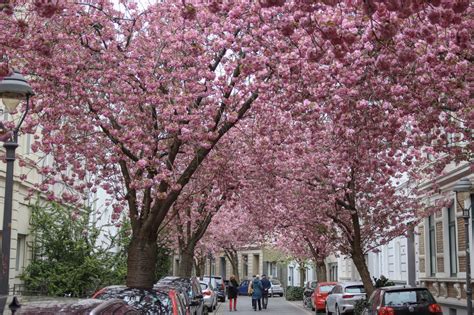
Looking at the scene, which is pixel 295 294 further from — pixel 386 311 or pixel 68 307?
pixel 68 307

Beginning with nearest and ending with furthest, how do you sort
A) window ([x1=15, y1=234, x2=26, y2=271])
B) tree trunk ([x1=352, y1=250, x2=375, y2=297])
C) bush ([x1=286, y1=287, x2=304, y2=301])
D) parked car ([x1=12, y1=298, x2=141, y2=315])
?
parked car ([x1=12, y1=298, x2=141, y2=315]) < tree trunk ([x1=352, y1=250, x2=375, y2=297]) < window ([x1=15, y1=234, x2=26, y2=271]) < bush ([x1=286, y1=287, x2=304, y2=301])

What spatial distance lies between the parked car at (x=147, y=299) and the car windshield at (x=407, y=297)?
6.04m

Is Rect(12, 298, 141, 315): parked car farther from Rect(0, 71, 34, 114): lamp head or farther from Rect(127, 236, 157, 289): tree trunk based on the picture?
Rect(127, 236, 157, 289): tree trunk

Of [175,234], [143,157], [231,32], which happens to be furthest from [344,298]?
[231,32]

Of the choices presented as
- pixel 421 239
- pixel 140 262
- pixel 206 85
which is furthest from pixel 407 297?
pixel 421 239

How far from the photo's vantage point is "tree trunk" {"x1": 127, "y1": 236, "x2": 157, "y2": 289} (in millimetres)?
15234

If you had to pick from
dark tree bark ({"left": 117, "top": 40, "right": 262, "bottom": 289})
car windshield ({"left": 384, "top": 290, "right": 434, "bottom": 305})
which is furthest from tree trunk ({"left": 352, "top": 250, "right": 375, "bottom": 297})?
dark tree bark ({"left": 117, "top": 40, "right": 262, "bottom": 289})

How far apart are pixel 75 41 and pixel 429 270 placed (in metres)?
17.9

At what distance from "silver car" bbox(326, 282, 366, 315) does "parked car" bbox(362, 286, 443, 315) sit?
Answer: 8.70 meters

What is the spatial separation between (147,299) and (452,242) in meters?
15.7

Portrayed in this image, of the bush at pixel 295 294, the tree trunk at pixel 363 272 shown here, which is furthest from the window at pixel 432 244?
the bush at pixel 295 294

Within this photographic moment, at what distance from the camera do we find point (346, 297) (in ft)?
80.4

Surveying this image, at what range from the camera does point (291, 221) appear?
1016 inches

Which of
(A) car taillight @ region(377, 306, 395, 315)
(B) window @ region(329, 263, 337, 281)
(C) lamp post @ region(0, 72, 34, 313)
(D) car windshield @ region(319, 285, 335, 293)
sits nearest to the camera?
(C) lamp post @ region(0, 72, 34, 313)
